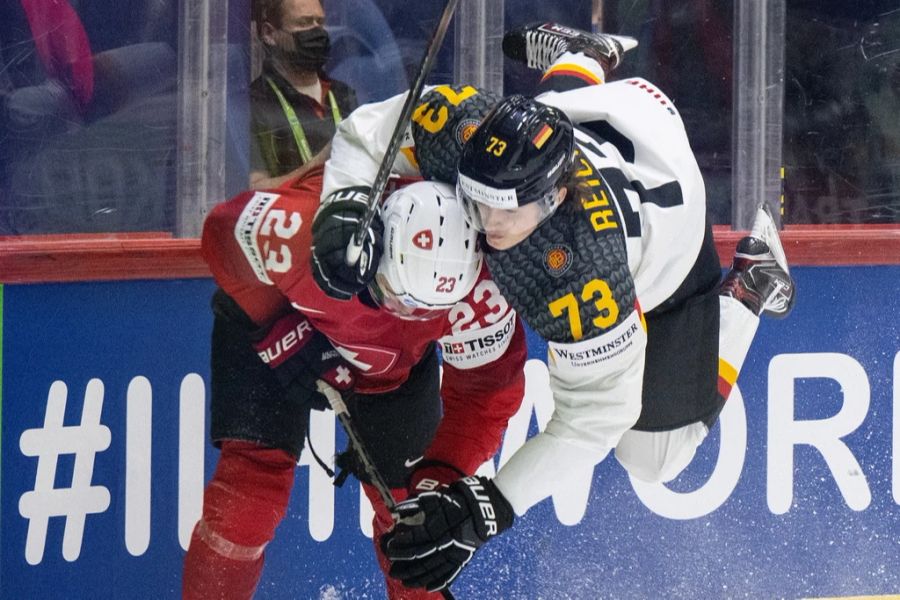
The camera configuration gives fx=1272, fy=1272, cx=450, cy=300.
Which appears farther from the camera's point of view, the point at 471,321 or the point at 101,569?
the point at 101,569

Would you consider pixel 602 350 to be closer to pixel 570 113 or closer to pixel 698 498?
pixel 570 113

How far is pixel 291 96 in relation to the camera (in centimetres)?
293

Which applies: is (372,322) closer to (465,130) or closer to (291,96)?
(465,130)

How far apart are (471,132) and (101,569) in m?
1.38

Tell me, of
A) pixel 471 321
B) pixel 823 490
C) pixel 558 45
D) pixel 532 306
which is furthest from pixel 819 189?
pixel 532 306

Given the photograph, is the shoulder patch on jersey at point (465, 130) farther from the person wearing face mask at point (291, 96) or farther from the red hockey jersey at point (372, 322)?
the person wearing face mask at point (291, 96)

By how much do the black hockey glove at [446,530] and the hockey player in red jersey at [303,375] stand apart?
11.6 inches

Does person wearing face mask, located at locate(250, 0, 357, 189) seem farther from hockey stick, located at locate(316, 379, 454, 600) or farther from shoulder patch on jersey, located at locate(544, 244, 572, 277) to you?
shoulder patch on jersey, located at locate(544, 244, 572, 277)

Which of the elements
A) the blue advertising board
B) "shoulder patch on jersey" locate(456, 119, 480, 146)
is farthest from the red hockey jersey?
the blue advertising board

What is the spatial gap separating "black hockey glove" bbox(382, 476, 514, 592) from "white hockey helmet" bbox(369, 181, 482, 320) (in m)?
0.35

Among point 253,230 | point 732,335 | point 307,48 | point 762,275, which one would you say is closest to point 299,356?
point 253,230

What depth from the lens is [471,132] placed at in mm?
2225

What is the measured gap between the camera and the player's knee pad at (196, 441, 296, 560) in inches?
99.4

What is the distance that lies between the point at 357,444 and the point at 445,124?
733 mm
